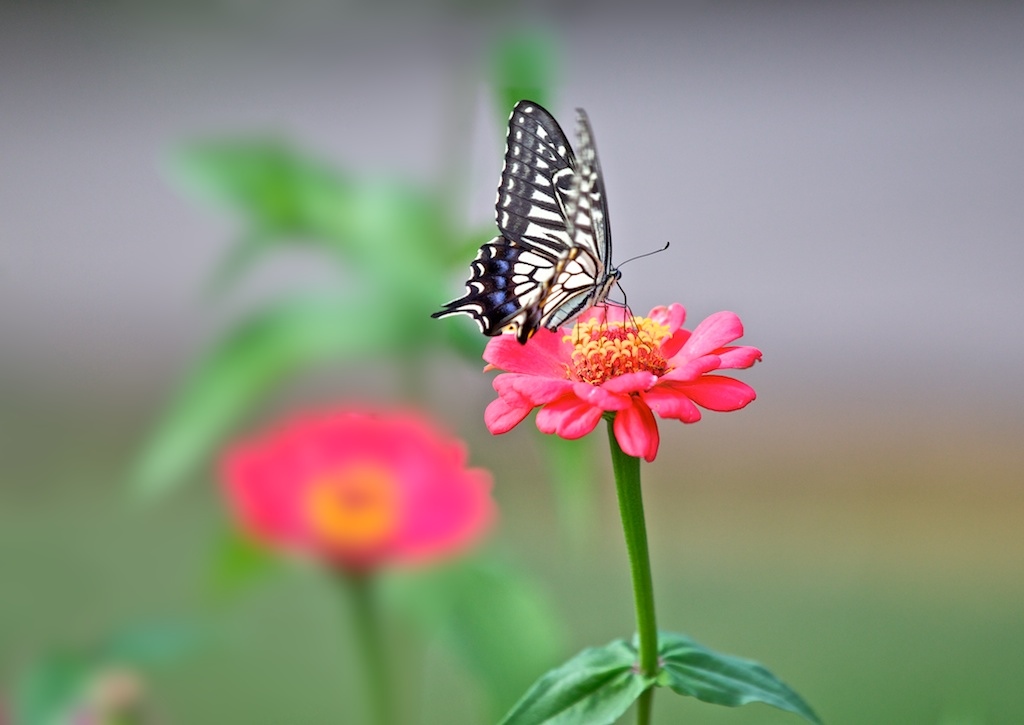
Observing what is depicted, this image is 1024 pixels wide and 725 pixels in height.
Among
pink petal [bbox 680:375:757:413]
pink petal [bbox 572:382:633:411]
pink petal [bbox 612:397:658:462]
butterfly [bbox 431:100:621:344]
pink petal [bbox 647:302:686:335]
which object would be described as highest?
butterfly [bbox 431:100:621:344]

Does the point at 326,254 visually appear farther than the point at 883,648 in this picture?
No

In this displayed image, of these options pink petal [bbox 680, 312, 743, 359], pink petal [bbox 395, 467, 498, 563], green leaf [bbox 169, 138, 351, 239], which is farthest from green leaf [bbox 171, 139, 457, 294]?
pink petal [bbox 680, 312, 743, 359]

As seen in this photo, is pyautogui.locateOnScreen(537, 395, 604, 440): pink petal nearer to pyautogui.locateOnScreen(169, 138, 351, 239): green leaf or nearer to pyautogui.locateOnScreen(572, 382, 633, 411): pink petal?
pyautogui.locateOnScreen(572, 382, 633, 411): pink petal

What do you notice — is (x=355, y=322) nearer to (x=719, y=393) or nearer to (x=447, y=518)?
(x=447, y=518)

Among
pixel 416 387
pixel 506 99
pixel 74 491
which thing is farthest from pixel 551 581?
pixel 506 99

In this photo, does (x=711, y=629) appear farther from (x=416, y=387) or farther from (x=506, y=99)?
(x=506, y=99)

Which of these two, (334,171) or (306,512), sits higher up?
(334,171)
